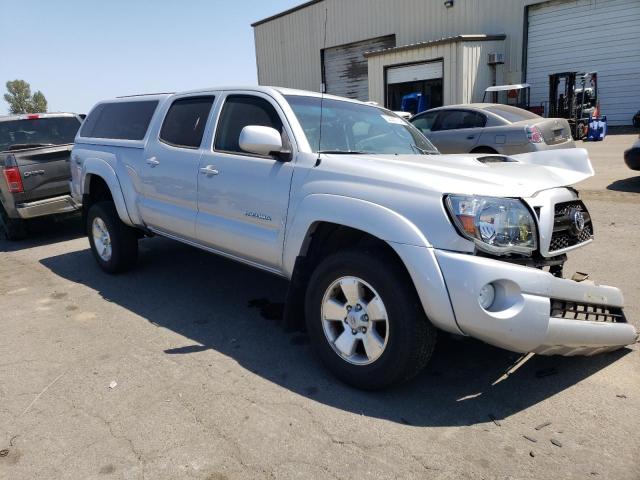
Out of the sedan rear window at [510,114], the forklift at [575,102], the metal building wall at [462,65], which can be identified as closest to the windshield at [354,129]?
the sedan rear window at [510,114]

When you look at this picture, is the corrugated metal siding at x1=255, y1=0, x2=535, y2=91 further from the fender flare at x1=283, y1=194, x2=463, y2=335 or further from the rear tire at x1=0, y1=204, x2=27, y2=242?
the fender flare at x1=283, y1=194, x2=463, y2=335

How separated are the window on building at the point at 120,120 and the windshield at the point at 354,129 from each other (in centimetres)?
200

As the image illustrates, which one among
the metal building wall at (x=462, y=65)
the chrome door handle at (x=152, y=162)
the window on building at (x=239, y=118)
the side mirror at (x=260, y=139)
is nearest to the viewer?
the side mirror at (x=260, y=139)

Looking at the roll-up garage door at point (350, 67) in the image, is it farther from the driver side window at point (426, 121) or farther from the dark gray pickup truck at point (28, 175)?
the dark gray pickup truck at point (28, 175)

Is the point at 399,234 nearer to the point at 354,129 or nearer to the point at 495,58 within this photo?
the point at 354,129

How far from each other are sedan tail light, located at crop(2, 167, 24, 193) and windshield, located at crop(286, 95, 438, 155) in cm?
513

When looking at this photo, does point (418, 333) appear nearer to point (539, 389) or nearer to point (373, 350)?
point (373, 350)

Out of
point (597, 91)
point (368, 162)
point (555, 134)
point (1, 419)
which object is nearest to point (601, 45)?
point (597, 91)

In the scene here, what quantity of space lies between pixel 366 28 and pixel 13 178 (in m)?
24.0

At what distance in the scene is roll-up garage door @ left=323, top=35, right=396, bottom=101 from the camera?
2803 cm

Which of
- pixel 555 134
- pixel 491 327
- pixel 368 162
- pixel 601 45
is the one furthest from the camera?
pixel 601 45

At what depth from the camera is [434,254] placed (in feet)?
8.95

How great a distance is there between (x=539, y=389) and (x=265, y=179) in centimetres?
228

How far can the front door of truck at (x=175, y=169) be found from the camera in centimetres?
443
